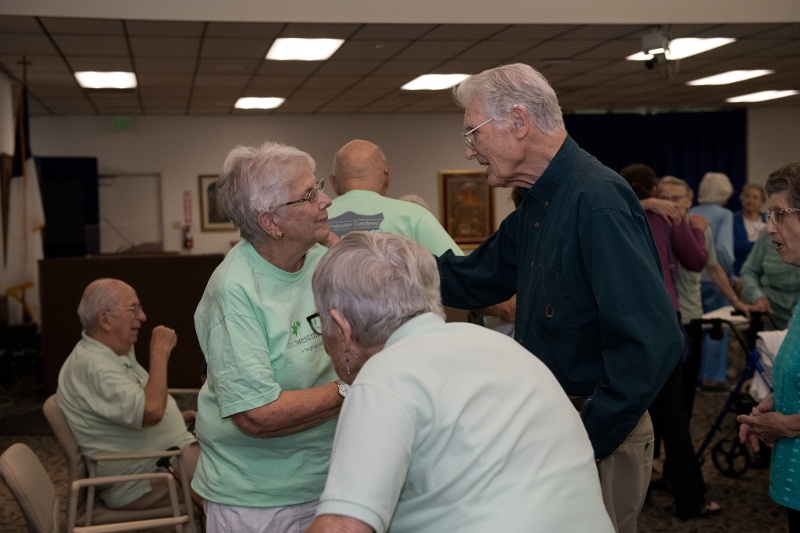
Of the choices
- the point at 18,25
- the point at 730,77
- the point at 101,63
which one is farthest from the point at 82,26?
the point at 730,77

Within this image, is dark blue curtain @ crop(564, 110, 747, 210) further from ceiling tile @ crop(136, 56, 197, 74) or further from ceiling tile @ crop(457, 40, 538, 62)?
ceiling tile @ crop(136, 56, 197, 74)

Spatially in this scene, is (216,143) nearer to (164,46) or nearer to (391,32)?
(164,46)

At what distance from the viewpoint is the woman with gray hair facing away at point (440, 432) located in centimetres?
117

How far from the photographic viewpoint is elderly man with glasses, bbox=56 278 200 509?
3385 millimetres

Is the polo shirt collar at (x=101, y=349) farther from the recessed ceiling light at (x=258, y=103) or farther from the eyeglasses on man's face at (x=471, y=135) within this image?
the recessed ceiling light at (x=258, y=103)

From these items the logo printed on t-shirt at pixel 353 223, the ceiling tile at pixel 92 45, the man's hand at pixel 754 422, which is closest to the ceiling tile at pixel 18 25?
the ceiling tile at pixel 92 45

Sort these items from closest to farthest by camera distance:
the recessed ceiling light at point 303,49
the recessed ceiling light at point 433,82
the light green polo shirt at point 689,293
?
1. the light green polo shirt at point 689,293
2. the recessed ceiling light at point 303,49
3. the recessed ceiling light at point 433,82

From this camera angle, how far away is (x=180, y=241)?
477 inches

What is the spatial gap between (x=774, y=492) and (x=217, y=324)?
5.26ft

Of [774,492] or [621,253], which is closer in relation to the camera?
[621,253]

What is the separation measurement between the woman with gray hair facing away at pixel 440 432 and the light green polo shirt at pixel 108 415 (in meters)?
2.29

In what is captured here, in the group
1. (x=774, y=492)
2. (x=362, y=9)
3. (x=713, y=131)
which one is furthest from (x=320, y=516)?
(x=713, y=131)

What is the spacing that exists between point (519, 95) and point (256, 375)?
862 mm

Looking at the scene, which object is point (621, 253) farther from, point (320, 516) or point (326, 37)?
point (326, 37)
